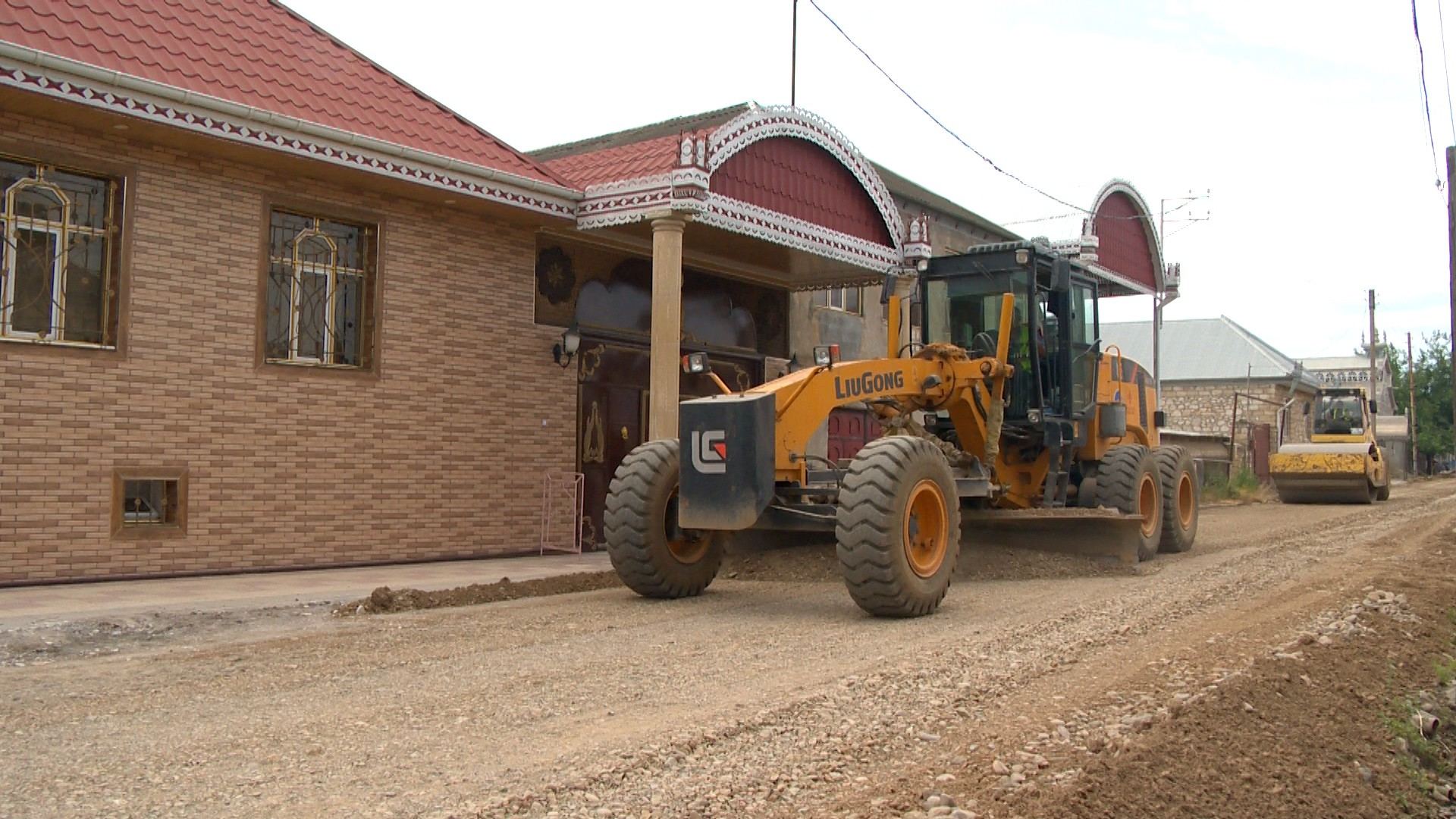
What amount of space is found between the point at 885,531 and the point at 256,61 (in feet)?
27.5

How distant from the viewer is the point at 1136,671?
6.27 metres

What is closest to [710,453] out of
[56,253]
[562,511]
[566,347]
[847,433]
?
[56,253]

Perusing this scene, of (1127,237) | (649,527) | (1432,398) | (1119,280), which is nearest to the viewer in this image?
(649,527)

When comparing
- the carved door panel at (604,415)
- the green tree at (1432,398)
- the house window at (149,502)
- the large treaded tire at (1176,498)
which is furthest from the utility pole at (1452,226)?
the green tree at (1432,398)

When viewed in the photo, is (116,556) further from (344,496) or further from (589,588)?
(589,588)

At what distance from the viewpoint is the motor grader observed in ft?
27.4

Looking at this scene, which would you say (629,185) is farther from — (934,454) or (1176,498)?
(1176,498)

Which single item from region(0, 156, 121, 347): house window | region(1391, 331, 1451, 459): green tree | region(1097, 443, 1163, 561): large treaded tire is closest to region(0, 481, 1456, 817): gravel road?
region(1097, 443, 1163, 561): large treaded tire

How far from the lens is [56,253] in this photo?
10.7 meters

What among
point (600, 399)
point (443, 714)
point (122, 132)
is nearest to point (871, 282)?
point (600, 399)

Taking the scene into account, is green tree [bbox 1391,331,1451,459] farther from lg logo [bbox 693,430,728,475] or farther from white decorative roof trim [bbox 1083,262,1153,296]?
lg logo [bbox 693,430,728,475]

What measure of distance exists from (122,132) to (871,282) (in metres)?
11.0

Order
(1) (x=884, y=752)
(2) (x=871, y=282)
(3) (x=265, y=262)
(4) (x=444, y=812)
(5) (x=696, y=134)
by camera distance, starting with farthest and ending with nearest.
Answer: (2) (x=871, y=282) → (5) (x=696, y=134) → (3) (x=265, y=262) → (1) (x=884, y=752) → (4) (x=444, y=812)

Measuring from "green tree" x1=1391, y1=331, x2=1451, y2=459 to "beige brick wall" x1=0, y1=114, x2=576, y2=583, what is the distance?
219 feet
